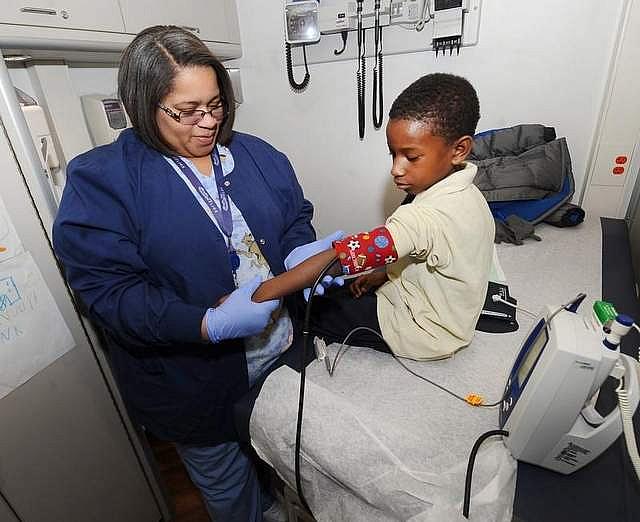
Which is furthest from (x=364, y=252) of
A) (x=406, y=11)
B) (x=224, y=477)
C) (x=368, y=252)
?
(x=406, y=11)

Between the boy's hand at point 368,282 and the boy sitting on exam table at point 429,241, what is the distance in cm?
6

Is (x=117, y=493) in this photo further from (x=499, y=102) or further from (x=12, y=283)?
(x=499, y=102)

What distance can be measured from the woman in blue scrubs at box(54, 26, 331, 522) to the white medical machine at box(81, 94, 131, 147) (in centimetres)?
60

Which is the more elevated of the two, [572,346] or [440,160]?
[440,160]

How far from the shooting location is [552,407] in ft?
1.94

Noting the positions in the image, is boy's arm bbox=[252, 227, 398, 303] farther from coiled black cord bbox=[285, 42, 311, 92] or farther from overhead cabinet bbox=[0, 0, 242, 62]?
coiled black cord bbox=[285, 42, 311, 92]

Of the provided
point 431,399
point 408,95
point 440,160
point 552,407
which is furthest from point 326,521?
point 408,95

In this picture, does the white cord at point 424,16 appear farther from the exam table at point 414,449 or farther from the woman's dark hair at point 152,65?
the exam table at point 414,449

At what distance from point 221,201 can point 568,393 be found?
765mm

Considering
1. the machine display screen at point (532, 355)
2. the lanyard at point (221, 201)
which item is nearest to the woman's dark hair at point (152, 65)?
the lanyard at point (221, 201)

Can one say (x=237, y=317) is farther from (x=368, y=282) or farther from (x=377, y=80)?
(x=377, y=80)

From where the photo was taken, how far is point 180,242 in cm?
82

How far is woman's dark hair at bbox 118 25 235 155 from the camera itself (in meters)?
0.75

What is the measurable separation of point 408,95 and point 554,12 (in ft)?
3.56
